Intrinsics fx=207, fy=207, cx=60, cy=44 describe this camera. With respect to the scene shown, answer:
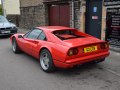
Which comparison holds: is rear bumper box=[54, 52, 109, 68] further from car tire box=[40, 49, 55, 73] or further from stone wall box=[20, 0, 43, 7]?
stone wall box=[20, 0, 43, 7]

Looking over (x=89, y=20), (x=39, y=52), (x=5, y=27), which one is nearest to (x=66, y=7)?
(x=89, y=20)

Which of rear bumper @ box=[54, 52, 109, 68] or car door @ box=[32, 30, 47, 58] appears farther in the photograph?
car door @ box=[32, 30, 47, 58]

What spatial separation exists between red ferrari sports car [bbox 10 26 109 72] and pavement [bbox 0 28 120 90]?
0.34 metres

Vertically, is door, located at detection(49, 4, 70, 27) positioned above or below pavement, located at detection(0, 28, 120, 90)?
above

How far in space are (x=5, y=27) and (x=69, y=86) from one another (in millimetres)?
9136

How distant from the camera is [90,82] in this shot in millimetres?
5047

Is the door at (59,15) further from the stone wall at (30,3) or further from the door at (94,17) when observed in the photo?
the door at (94,17)

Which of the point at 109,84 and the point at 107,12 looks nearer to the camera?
the point at 109,84

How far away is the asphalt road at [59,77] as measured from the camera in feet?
15.8

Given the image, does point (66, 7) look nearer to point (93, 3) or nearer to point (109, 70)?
point (93, 3)

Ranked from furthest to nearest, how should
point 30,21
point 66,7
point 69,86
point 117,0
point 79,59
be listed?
point 30,21 < point 66,7 < point 117,0 < point 79,59 < point 69,86

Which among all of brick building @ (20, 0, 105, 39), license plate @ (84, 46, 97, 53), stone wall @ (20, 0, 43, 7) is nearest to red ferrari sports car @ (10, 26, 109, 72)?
license plate @ (84, 46, 97, 53)

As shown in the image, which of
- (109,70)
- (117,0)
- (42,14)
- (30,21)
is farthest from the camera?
(30,21)

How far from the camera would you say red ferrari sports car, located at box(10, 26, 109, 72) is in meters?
5.22
